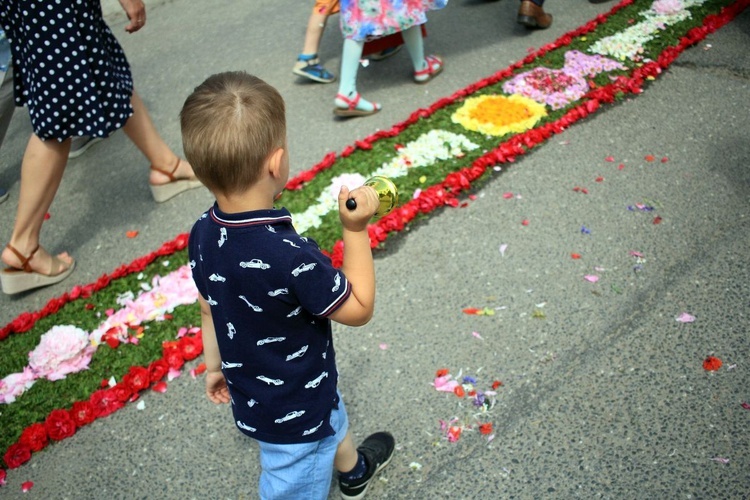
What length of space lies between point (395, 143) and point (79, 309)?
83.1 inches

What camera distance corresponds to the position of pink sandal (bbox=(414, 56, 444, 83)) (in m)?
4.68

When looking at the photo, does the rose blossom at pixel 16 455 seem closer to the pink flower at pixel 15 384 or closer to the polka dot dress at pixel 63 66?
the pink flower at pixel 15 384

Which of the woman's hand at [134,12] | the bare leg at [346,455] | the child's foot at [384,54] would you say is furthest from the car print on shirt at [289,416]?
the child's foot at [384,54]

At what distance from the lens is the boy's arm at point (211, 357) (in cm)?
180

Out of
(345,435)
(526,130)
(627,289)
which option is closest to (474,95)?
(526,130)

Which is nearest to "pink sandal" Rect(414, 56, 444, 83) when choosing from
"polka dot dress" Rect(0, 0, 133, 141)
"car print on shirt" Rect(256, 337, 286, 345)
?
"polka dot dress" Rect(0, 0, 133, 141)

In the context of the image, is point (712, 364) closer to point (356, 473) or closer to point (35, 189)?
point (356, 473)

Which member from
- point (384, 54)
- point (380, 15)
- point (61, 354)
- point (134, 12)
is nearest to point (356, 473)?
point (61, 354)

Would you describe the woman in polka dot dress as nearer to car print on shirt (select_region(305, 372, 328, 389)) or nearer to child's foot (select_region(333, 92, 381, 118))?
child's foot (select_region(333, 92, 381, 118))

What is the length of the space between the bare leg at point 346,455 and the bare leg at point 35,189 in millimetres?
2204

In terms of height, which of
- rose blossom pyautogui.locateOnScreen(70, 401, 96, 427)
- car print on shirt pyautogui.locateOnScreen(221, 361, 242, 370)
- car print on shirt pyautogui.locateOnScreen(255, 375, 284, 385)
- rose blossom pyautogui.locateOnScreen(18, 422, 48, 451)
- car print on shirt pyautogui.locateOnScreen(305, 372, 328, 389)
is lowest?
rose blossom pyautogui.locateOnScreen(18, 422, 48, 451)

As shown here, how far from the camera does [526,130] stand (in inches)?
158

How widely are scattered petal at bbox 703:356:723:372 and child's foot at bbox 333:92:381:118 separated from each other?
2.77 meters

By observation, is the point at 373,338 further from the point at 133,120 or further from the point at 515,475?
the point at 133,120
